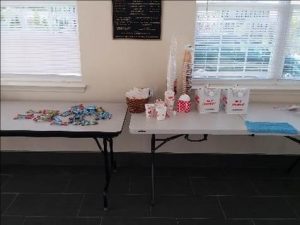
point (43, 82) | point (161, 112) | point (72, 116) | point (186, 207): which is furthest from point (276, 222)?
point (43, 82)

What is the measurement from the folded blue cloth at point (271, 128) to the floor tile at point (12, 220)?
1649 millimetres

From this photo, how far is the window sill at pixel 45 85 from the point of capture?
8.04ft

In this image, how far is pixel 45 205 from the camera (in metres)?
2.14

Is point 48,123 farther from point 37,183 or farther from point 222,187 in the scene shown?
point 222,187

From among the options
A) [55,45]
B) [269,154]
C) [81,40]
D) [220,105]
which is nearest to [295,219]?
[269,154]

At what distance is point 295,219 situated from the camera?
80.4 inches

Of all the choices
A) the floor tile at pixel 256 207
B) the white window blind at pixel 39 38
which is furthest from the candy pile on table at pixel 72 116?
the floor tile at pixel 256 207

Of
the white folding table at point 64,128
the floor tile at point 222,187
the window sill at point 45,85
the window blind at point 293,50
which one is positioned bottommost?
the floor tile at point 222,187

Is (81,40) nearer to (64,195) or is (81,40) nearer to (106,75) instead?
(106,75)

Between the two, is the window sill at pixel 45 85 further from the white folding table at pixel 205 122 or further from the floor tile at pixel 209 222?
the floor tile at pixel 209 222

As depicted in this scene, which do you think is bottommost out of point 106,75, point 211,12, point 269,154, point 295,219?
point 295,219

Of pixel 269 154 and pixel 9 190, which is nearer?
pixel 9 190

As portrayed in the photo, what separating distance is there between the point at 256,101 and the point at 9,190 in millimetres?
2149

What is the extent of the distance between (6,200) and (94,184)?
0.66 m
